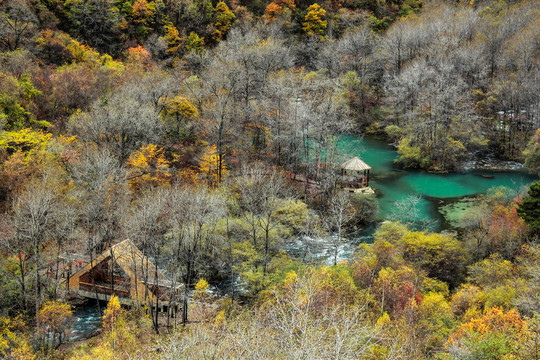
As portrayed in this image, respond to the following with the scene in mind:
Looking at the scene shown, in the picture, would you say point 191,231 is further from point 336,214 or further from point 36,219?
point 336,214

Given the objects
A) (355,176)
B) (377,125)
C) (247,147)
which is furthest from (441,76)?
(247,147)

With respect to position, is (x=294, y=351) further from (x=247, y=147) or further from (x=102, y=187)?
(x=247, y=147)

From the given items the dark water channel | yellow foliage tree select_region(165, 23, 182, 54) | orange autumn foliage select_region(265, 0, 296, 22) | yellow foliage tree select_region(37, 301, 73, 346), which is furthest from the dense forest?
the dark water channel

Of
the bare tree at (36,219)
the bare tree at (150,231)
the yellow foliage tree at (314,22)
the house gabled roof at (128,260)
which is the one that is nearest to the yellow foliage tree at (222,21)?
the yellow foliage tree at (314,22)

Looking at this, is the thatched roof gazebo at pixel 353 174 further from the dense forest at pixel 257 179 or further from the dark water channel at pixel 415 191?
the dark water channel at pixel 415 191

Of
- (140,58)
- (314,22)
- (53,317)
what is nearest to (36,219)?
(53,317)

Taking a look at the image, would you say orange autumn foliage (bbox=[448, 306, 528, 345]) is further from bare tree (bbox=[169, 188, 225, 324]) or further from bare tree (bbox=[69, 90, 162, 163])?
bare tree (bbox=[69, 90, 162, 163])

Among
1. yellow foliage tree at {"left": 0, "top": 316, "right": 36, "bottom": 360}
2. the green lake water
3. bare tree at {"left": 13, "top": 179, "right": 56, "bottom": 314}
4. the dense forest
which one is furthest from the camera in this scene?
the green lake water
